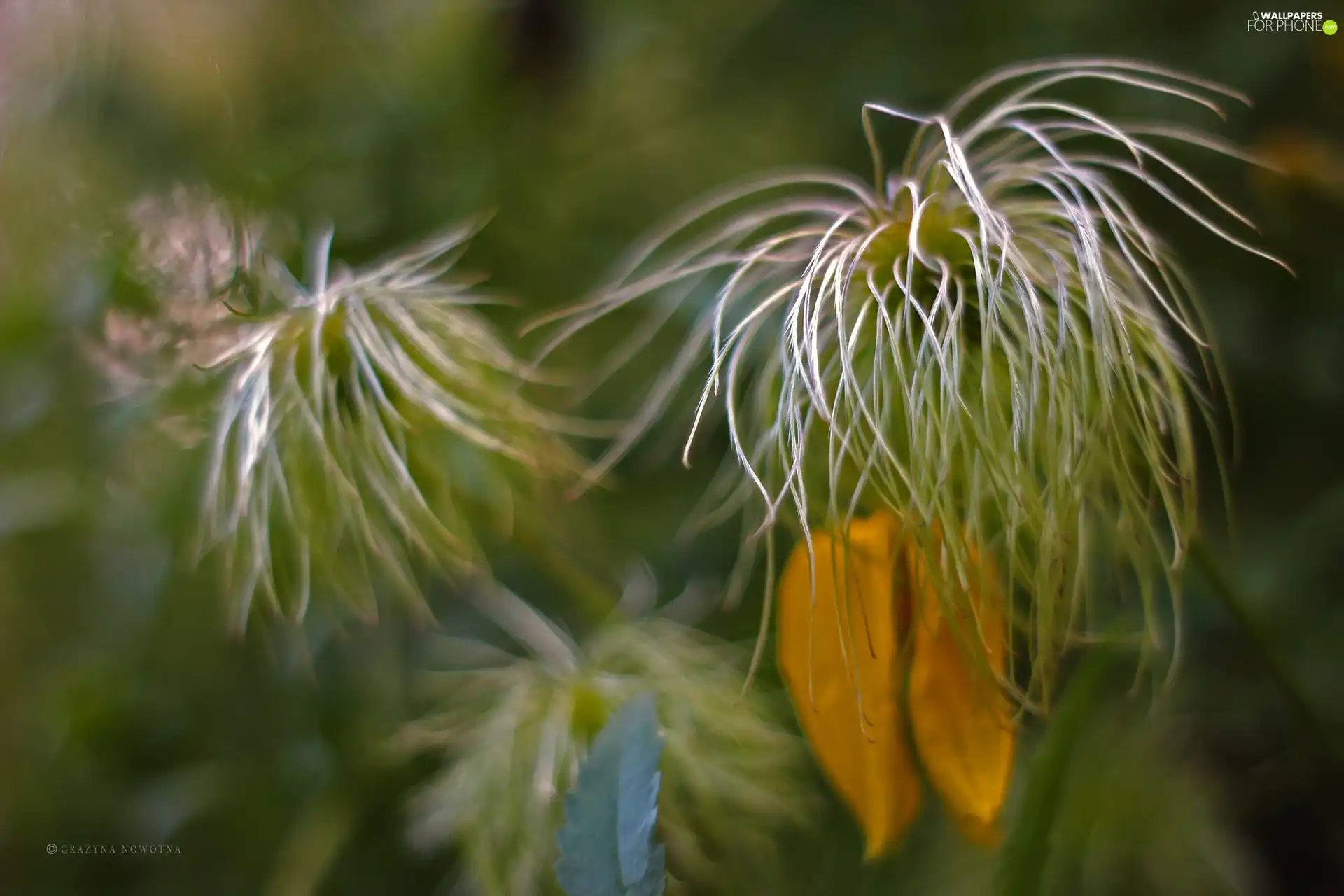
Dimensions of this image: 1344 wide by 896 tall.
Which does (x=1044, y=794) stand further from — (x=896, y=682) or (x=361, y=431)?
(x=361, y=431)

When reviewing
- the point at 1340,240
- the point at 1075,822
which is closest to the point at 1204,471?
the point at 1340,240

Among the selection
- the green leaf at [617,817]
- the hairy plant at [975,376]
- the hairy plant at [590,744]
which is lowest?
the hairy plant at [590,744]

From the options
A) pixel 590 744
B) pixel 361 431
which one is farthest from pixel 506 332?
pixel 590 744

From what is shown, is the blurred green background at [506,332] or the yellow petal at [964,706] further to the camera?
the blurred green background at [506,332]

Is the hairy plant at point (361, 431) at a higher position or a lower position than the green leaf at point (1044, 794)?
higher

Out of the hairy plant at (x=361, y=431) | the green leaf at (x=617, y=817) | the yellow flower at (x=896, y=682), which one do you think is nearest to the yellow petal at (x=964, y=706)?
the yellow flower at (x=896, y=682)

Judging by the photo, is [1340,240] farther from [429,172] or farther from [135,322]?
[135,322]

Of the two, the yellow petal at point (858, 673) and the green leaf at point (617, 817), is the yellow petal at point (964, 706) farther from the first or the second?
the green leaf at point (617, 817)

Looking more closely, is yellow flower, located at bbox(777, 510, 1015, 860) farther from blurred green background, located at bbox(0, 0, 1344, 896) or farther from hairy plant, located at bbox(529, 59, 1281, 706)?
blurred green background, located at bbox(0, 0, 1344, 896)
